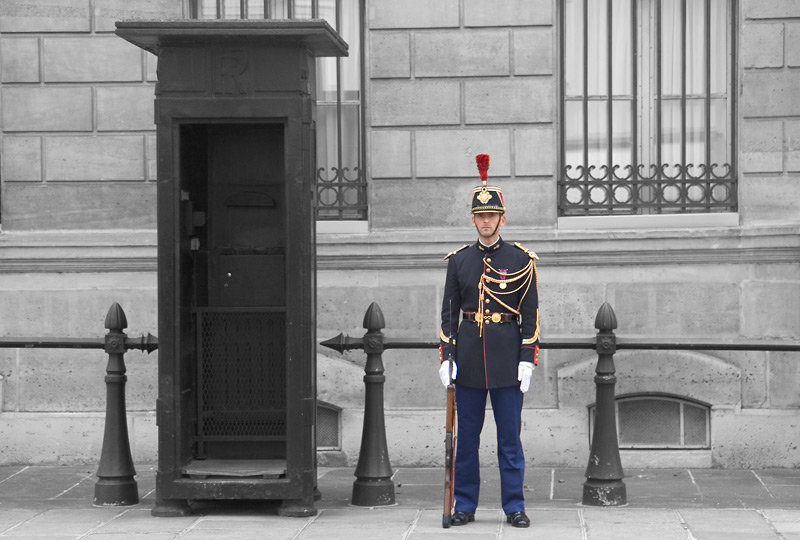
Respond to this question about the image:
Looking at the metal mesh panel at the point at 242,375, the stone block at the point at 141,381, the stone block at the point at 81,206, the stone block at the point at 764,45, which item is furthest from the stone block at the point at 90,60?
the stone block at the point at 764,45

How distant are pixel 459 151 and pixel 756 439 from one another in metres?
3.32

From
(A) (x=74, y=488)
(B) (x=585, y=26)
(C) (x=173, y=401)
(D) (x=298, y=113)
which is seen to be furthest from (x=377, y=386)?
(B) (x=585, y=26)

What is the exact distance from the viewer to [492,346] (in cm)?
750

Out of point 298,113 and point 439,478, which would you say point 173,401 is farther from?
point 439,478

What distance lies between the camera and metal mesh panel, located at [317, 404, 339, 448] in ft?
34.1

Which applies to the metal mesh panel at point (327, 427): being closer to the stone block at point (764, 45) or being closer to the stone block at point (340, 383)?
the stone block at point (340, 383)

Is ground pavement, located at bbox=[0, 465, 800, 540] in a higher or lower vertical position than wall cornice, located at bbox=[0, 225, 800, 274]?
lower

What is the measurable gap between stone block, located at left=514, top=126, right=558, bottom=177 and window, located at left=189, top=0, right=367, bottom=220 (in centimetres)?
133

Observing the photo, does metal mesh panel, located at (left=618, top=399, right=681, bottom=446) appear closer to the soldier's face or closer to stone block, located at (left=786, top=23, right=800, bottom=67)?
stone block, located at (left=786, top=23, right=800, bottom=67)

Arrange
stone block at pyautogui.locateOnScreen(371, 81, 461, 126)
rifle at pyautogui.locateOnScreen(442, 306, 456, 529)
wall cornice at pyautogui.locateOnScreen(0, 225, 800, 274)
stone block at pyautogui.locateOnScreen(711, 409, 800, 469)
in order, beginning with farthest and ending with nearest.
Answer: stone block at pyautogui.locateOnScreen(371, 81, 461, 126), wall cornice at pyautogui.locateOnScreen(0, 225, 800, 274), stone block at pyautogui.locateOnScreen(711, 409, 800, 469), rifle at pyautogui.locateOnScreen(442, 306, 456, 529)

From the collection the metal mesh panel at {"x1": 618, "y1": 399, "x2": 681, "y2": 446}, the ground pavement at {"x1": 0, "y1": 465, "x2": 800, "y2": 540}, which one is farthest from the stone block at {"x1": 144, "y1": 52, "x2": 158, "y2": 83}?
the metal mesh panel at {"x1": 618, "y1": 399, "x2": 681, "y2": 446}

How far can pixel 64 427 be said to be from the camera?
1034 centimetres

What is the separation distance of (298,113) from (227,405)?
2.05 metres

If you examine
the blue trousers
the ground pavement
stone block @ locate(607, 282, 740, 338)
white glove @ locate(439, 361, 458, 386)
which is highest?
stone block @ locate(607, 282, 740, 338)
